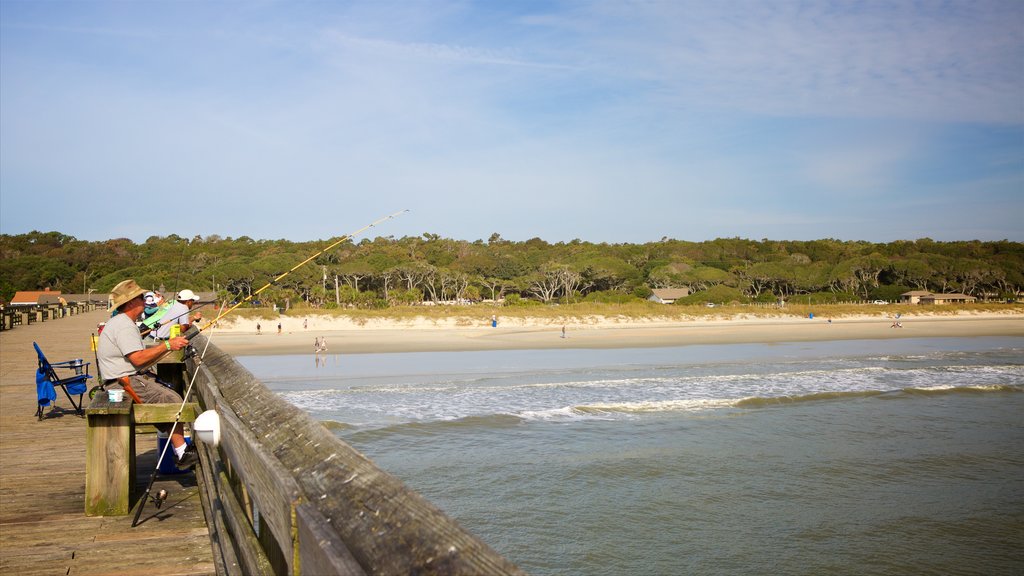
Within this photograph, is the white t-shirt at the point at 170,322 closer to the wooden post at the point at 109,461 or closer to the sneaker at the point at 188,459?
the sneaker at the point at 188,459

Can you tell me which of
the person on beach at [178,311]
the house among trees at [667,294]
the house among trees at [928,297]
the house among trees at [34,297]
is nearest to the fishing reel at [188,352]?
the person on beach at [178,311]

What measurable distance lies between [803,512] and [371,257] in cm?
7869

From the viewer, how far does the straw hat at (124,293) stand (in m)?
5.38

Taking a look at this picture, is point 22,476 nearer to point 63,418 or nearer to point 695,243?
point 63,418

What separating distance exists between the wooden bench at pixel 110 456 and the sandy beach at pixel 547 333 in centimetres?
2700

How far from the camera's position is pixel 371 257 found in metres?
84.8

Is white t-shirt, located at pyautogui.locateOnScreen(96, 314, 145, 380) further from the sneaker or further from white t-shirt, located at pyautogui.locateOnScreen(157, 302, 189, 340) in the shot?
white t-shirt, located at pyautogui.locateOnScreen(157, 302, 189, 340)

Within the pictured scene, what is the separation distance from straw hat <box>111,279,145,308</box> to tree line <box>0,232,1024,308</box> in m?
58.7

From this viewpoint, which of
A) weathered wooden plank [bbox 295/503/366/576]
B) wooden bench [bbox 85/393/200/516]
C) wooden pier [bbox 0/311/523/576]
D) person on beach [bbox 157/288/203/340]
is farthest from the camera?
person on beach [bbox 157/288/203/340]

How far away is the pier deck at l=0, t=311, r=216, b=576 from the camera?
3.65m

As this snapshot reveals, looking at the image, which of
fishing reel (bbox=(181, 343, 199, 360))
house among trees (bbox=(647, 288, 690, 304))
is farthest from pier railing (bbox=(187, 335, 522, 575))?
house among trees (bbox=(647, 288, 690, 304))

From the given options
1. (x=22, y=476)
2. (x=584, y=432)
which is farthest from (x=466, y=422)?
(x=22, y=476)

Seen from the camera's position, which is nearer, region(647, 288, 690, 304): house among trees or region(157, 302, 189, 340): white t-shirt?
region(157, 302, 189, 340): white t-shirt

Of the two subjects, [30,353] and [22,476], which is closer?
[22,476]
